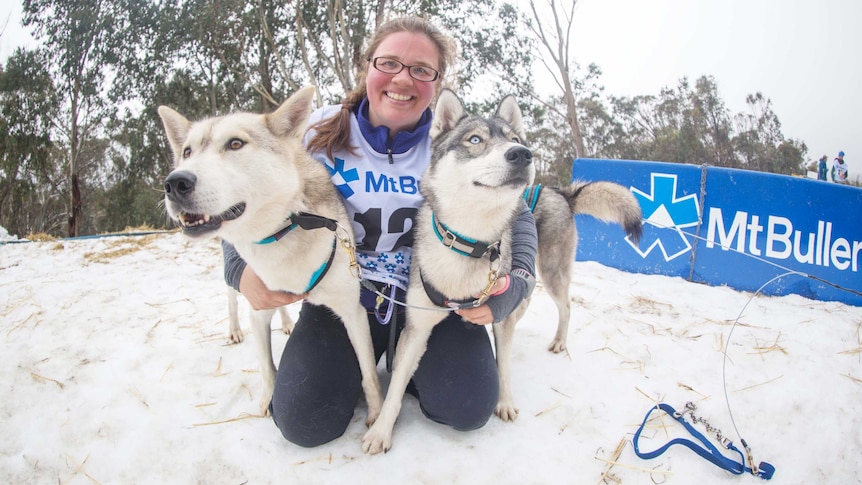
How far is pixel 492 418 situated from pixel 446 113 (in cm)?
165

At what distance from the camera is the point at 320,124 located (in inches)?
90.8

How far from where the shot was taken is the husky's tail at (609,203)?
2.74m

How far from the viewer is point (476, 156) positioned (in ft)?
6.35

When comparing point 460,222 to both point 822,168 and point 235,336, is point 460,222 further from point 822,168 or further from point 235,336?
point 822,168

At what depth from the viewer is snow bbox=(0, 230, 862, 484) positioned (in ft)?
6.14

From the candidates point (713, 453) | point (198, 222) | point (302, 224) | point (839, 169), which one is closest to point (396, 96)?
point (302, 224)

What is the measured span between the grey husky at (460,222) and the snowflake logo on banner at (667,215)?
3241mm

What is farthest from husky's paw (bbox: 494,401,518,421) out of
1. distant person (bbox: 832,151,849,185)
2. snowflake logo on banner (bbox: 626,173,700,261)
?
distant person (bbox: 832,151,849,185)

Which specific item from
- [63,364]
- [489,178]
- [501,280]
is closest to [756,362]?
[501,280]

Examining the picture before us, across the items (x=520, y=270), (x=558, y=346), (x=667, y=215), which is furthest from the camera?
(x=667, y=215)

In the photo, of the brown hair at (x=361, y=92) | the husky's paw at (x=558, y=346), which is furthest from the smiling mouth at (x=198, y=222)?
the husky's paw at (x=558, y=346)

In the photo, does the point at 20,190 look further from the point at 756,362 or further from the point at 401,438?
the point at 756,362

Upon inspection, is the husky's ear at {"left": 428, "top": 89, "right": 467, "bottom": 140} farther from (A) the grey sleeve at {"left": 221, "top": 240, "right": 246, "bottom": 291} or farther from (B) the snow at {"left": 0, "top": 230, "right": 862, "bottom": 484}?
(B) the snow at {"left": 0, "top": 230, "right": 862, "bottom": 484}

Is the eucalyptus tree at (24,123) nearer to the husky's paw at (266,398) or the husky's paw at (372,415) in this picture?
the husky's paw at (266,398)
